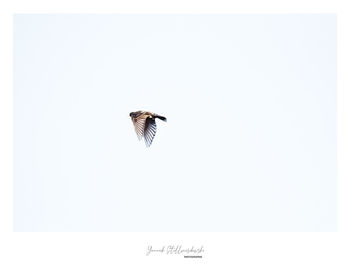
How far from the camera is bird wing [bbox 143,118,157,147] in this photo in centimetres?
1474

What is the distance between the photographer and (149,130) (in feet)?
48.5

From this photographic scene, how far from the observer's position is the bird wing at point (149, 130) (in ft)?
48.4

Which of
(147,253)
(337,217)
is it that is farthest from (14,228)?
(337,217)
